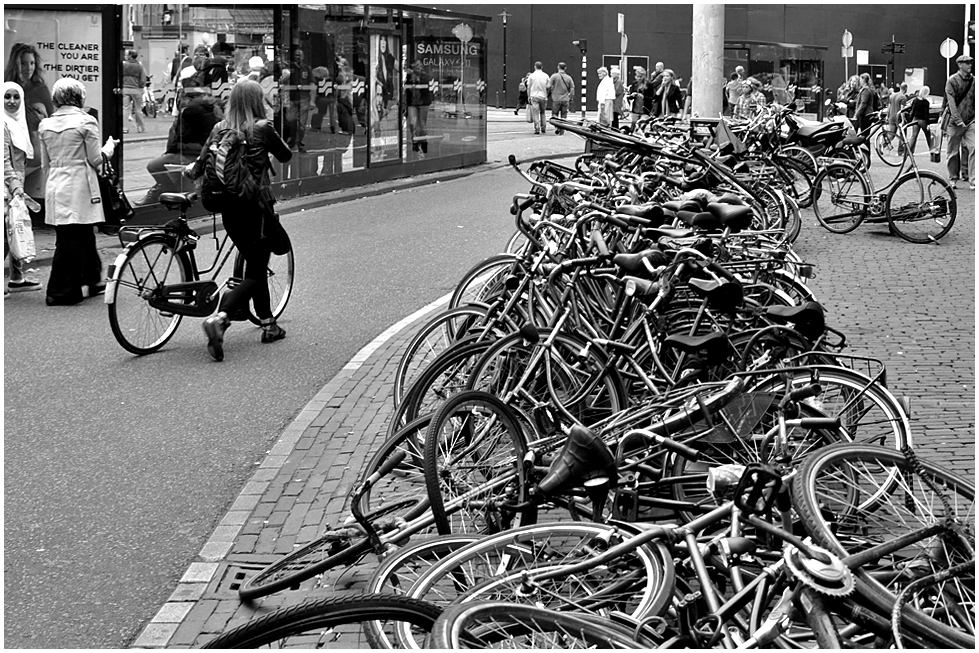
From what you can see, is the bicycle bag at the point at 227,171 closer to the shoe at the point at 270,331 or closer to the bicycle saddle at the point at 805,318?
the shoe at the point at 270,331

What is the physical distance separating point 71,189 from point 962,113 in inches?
511

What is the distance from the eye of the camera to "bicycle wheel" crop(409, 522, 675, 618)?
9.74 ft

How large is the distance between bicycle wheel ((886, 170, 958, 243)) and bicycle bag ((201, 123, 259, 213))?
23.7 ft

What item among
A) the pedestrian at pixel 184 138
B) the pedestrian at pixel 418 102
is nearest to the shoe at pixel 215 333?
the pedestrian at pixel 184 138

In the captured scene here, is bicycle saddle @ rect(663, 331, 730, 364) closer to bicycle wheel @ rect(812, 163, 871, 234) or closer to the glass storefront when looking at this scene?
bicycle wheel @ rect(812, 163, 871, 234)

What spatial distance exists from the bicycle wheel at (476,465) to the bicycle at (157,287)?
4.29 m

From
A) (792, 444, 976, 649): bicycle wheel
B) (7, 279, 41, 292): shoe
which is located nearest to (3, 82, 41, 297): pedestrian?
(7, 279, 41, 292): shoe

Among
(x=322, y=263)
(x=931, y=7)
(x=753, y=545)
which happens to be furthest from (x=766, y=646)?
(x=931, y=7)

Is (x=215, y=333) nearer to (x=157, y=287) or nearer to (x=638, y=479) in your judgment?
(x=157, y=287)

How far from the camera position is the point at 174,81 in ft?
47.3

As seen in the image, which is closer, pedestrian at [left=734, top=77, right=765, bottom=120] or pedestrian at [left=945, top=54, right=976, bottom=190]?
pedestrian at [left=945, top=54, right=976, bottom=190]

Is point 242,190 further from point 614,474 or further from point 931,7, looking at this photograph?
point 931,7

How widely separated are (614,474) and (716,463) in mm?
857

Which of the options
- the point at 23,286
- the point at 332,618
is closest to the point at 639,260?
the point at 332,618
